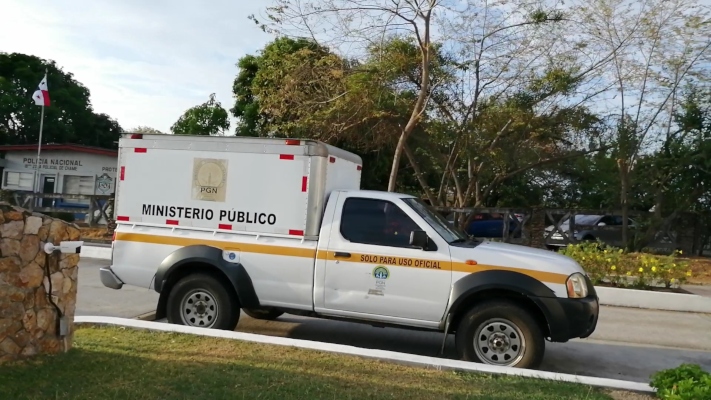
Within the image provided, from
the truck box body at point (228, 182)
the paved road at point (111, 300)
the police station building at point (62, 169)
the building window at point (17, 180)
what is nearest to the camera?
the truck box body at point (228, 182)

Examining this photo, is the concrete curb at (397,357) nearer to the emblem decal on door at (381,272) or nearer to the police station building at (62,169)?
the emblem decal on door at (381,272)

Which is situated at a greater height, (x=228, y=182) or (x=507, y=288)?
(x=228, y=182)

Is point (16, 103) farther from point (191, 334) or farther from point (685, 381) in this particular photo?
point (685, 381)

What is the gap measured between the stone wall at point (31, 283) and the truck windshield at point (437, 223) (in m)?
3.45

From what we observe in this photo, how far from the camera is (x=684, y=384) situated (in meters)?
5.05

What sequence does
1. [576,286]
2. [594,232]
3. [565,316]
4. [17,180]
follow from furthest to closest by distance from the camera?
[17,180]
[594,232]
[576,286]
[565,316]

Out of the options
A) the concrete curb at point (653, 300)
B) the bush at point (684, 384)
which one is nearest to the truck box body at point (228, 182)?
the bush at point (684, 384)

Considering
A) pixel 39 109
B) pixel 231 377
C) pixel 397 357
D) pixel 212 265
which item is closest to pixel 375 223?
pixel 397 357

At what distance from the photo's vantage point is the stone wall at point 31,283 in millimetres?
5422

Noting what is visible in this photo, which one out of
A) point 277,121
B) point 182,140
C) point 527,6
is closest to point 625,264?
point 527,6

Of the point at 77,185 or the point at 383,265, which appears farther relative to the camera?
the point at 77,185

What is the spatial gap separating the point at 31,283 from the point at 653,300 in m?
10.3

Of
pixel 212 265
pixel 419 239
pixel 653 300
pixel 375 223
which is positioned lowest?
pixel 653 300

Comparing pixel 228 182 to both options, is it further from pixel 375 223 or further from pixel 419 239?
pixel 419 239
